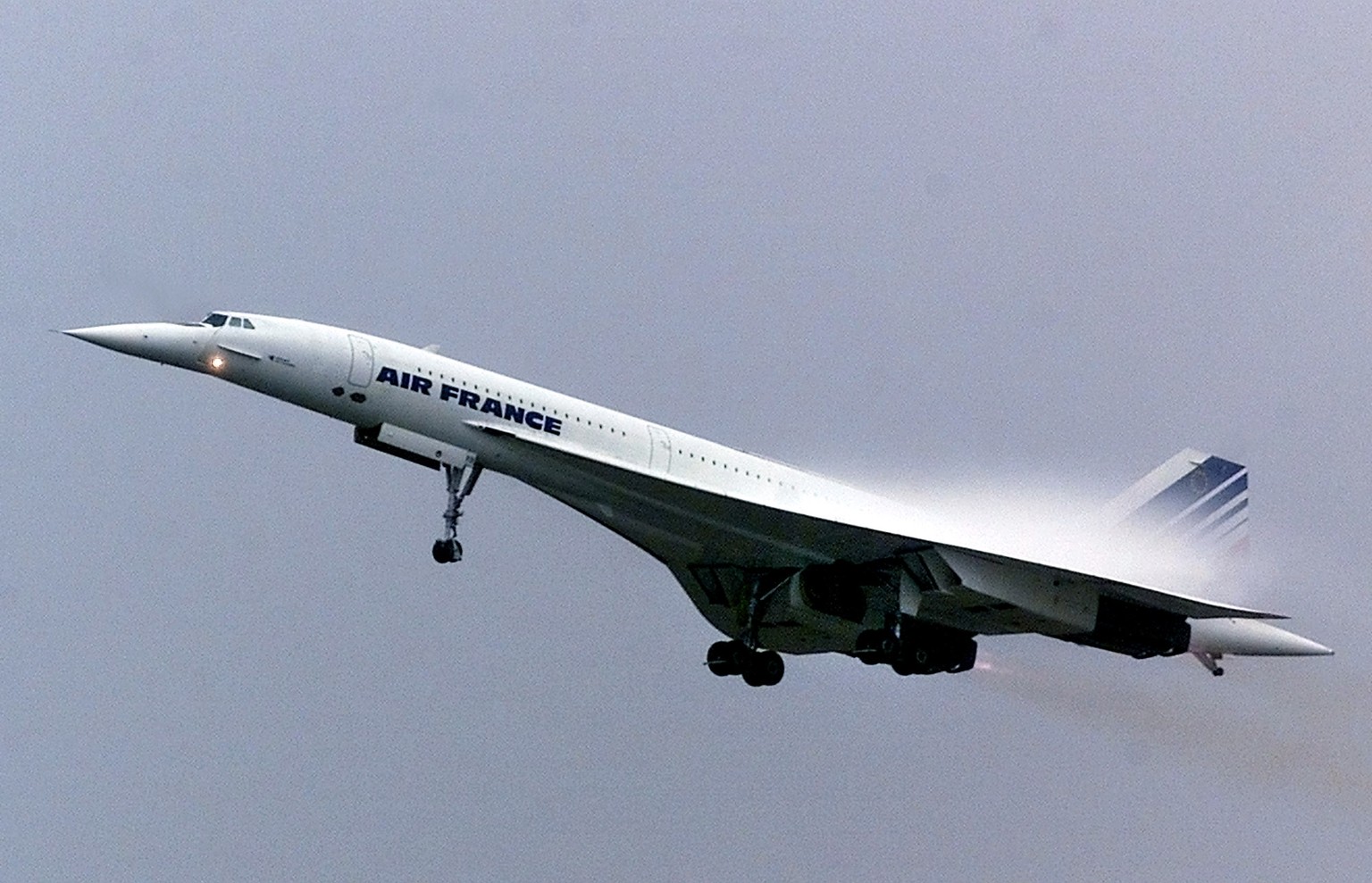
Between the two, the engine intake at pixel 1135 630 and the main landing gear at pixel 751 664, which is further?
the main landing gear at pixel 751 664

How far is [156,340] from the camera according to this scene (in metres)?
23.6

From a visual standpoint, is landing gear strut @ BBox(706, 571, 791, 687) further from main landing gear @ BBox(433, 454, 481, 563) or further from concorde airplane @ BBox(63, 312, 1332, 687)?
main landing gear @ BBox(433, 454, 481, 563)

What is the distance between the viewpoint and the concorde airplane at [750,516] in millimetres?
24406

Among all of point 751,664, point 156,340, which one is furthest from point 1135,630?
point 156,340

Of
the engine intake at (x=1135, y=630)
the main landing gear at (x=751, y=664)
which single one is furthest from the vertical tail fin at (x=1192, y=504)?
the main landing gear at (x=751, y=664)

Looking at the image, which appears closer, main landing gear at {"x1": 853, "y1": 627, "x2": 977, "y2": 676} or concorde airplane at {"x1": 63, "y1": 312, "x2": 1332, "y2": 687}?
concorde airplane at {"x1": 63, "y1": 312, "x2": 1332, "y2": 687}

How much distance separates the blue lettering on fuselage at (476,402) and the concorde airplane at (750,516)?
2cm

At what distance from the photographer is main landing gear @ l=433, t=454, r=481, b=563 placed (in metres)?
24.0

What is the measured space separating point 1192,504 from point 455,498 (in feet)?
31.3

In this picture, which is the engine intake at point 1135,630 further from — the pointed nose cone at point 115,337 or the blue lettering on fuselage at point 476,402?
the pointed nose cone at point 115,337

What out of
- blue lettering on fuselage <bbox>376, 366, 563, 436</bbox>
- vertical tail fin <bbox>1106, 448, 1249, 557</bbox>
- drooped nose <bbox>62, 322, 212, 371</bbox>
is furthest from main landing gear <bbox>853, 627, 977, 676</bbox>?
drooped nose <bbox>62, 322, 212, 371</bbox>

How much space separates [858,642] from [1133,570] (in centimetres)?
361

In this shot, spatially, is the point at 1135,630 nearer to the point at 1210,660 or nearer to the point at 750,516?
the point at 1210,660

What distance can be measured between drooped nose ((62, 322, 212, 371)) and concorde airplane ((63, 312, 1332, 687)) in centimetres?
2
